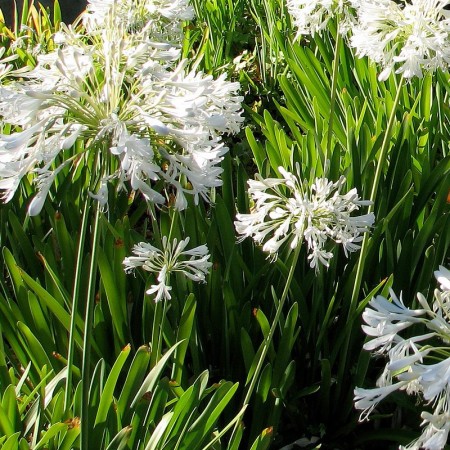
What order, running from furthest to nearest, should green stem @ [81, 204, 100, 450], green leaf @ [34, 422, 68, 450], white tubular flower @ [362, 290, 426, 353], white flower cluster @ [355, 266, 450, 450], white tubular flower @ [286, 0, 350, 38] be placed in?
white tubular flower @ [286, 0, 350, 38] < green leaf @ [34, 422, 68, 450] < green stem @ [81, 204, 100, 450] < white tubular flower @ [362, 290, 426, 353] < white flower cluster @ [355, 266, 450, 450]

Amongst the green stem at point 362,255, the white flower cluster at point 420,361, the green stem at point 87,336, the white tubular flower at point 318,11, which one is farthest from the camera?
the white tubular flower at point 318,11

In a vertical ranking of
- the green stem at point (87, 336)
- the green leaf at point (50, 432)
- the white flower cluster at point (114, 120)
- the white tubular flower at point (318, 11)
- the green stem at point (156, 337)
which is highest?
the white tubular flower at point (318, 11)

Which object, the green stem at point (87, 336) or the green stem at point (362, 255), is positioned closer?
the green stem at point (87, 336)

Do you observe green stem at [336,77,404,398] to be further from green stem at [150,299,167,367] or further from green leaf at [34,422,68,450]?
green leaf at [34,422,68,450]

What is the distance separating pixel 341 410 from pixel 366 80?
6.18 feet

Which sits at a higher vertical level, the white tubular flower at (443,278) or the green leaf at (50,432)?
the white tubular flower at (443,278)

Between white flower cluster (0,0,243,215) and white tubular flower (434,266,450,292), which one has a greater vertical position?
white flower cluster (0,0,243,215)

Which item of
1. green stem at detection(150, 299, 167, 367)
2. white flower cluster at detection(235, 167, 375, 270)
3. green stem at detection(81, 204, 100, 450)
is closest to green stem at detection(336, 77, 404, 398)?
white flower cluster at detection(235, 167, 375, 270)

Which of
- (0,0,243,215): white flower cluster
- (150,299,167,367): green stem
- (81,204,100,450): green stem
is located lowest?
(150,299,167,367): green stem

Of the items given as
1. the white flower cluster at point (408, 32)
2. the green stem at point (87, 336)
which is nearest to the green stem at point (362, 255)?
the white flower cluster at point (408, 32)

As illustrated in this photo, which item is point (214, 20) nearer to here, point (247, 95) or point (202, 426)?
point (247, 95)

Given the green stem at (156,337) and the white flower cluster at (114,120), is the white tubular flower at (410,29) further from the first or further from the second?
the green stem at (156,337)

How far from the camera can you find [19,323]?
175 centimetres

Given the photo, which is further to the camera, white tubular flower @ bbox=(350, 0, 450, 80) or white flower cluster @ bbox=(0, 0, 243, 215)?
white tubular flower @ bbox=(350, 0, 450, 80)
